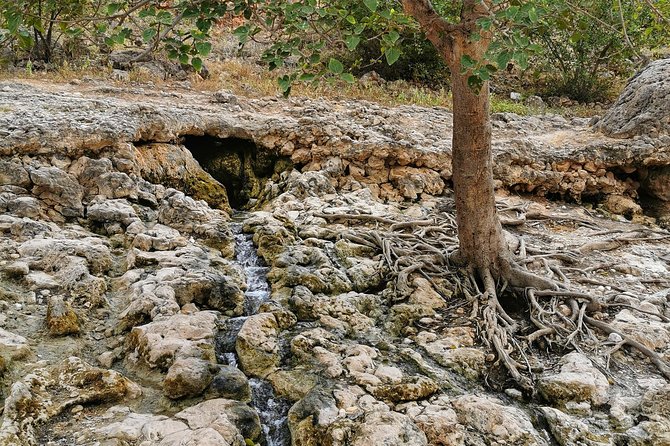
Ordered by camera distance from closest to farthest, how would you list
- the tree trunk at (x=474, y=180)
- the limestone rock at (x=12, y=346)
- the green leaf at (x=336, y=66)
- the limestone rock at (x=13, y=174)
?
1. the green leaf at (x=336, y=66)
2. the limestone rock at (x=12, y=346)
3. the tree trunk at (x=474, y=180)
4. the limestone rock at (x=13, y=174)

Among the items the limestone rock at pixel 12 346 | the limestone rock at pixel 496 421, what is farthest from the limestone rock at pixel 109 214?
the limestone rock at pixel 496 421

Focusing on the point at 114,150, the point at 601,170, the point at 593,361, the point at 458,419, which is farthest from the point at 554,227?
the point at 114,150

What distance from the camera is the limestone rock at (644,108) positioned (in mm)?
7323

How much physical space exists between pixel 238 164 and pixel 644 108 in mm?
6139

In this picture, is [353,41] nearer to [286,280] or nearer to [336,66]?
[336,66]

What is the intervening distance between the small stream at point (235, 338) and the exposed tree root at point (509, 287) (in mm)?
1034

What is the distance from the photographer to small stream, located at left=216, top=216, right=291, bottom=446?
335 cm

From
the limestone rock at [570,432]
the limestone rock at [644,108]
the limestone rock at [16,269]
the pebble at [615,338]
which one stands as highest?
the limestone rock at [644,108]

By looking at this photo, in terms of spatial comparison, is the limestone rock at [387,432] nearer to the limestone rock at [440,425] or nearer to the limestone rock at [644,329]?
the limestone rock at [440,425]

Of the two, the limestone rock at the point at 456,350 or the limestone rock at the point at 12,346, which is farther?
the limestone rock at the point at 456,350

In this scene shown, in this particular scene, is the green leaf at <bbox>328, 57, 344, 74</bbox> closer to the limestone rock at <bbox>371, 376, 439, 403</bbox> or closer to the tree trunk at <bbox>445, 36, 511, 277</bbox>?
the tree trunk at <bbox>445, 36, 511, 277</bbox>

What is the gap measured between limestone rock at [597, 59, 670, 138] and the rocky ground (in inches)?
9.2

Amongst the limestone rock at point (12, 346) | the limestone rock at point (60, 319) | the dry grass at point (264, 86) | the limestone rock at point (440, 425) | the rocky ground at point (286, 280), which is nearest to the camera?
the limestone rock at point (440, 425)

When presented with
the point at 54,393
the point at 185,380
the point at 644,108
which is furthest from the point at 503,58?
the point at 644,108
